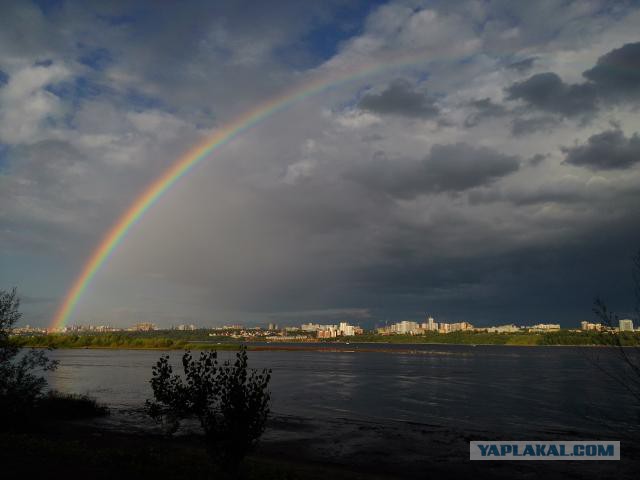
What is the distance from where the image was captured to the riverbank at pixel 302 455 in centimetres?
2008

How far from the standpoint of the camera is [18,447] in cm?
2255

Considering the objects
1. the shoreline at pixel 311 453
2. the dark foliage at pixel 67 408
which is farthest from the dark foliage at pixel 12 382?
the dark foliage at pixel 67 408

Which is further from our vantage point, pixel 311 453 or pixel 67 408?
pixel 67 408

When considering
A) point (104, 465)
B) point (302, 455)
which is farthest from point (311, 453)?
point (104, 465)

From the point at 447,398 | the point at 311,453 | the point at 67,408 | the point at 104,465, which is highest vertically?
the point at 104,465

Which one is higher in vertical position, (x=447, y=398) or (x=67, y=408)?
(x=67, y=408)

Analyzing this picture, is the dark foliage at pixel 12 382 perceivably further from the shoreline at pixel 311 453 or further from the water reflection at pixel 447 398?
the water reflection at pixel 447 398

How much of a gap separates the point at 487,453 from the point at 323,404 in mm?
30675

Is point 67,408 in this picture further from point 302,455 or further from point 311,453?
point 311,453

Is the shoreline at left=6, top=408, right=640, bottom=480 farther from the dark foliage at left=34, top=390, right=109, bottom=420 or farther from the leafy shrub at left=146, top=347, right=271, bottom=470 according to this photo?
the dark foliage at left=34, top=390, right=109, bottom=420

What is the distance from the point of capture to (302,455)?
1312 inches

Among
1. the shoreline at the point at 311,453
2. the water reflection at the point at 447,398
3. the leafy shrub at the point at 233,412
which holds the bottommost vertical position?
the water reflection at the point at 447,398

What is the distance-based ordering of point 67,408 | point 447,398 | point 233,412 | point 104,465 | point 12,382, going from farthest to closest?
point 447,398
point 67,408
point 12,382
point 104,465
point 233,412

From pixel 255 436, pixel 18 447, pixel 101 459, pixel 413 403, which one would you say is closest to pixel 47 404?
pixel 18 447
